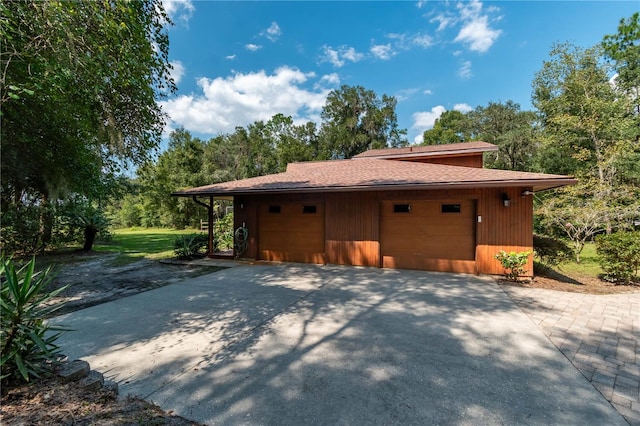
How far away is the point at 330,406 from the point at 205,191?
7.96 metres

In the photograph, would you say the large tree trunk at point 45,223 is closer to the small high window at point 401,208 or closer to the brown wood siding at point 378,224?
the brown wood siding at point 378,224

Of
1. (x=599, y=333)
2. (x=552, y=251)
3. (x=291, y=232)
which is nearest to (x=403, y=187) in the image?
(x=291, y=232)

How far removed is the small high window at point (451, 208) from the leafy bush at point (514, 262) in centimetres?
143

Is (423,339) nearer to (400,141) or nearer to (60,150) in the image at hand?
(60,150)

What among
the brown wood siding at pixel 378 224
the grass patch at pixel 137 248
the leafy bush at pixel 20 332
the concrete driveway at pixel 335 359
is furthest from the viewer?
the grass patch at pixel 137 248

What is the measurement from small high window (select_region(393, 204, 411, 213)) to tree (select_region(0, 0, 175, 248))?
241 inches

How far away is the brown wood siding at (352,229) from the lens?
26.2ft

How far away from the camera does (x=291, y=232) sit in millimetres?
9008

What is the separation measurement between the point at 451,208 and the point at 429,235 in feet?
2.98

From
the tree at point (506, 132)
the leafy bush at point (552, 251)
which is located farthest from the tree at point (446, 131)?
the leafy bush at point (552, 251)

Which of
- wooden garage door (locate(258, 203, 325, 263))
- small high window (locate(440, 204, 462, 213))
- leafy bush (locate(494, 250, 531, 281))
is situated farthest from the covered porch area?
leafy bush (locate(494, 250, 531, 281))

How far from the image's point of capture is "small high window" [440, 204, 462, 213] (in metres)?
7.35

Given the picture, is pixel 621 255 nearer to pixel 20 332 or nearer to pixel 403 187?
pixel 403 187

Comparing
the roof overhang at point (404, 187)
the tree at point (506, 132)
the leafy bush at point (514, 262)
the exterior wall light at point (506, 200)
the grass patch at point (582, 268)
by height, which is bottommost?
the grass patch at point (582, 268)
